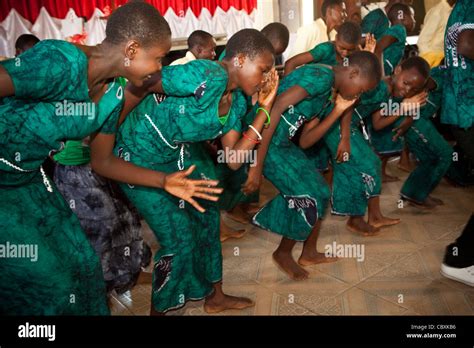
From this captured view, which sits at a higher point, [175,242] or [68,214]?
[68,214]

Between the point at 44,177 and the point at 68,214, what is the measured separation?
0.47ft

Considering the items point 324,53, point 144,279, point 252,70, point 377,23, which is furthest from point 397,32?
point 144,279

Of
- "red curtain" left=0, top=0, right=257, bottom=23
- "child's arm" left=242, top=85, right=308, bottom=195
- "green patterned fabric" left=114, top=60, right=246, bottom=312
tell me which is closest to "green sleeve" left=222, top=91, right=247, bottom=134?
"green patterned fabric" left=114, top=60, right=246, bottom=312

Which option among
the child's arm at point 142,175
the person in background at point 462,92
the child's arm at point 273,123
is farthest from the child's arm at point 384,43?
the child's arm at point 142,175

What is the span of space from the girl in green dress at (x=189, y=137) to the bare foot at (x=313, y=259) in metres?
0.70

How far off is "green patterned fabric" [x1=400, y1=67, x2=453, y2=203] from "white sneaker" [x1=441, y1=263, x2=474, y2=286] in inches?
44.2

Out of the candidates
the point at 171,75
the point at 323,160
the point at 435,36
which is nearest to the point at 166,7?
the point at 435,36

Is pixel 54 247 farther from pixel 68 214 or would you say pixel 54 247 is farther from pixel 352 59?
pixel 352 59

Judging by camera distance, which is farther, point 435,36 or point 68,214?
point 435,36

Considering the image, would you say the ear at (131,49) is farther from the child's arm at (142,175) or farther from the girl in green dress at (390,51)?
the girl in green dress at (390,51)

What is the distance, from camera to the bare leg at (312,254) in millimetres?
2656

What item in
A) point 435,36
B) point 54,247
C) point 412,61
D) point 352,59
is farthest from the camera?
point 435,36

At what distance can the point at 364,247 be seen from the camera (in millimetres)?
2840
